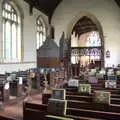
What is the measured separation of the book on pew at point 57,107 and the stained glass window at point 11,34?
8.58 m

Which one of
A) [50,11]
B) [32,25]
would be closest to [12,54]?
[32,25]

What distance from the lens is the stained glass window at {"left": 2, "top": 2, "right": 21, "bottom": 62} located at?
1159 cm

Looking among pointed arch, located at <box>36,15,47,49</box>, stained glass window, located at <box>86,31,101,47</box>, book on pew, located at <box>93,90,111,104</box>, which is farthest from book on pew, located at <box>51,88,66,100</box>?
stained glass window, located at <box>86,31,101,47</box>

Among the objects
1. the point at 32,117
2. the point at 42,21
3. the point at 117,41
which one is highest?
the point at 42,21

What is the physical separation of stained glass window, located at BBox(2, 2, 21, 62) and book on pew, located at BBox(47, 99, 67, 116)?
28.1ft

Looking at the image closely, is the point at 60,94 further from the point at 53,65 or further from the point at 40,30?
the point at 40,30

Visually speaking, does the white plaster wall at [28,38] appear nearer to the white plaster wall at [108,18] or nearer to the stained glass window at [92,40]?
the white plaster wall at [108,18]

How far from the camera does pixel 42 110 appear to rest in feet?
12.2

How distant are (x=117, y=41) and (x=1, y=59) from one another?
857 centimetres

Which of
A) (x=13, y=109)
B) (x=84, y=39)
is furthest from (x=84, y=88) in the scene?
(x=84, y=39)

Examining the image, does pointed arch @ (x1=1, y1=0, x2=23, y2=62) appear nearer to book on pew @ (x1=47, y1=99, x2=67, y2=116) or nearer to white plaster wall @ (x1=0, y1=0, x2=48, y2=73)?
white plaster wall @ (x1=0, y1=0, x2=48, y2=73)

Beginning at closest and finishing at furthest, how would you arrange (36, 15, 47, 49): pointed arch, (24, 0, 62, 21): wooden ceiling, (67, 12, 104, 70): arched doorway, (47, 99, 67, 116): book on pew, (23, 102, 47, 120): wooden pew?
(47, 99, 67, 116): book on pew → (23, 102, 47, 120): wooden pew → (24, 0, 62, 21): wooden ceiling → (36, 15, 47, 49): pointed arch → (67, 12, 104, 70): arched doorway

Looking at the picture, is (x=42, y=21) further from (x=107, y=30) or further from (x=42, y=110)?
(x=42, y=110)

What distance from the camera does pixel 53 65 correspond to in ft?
22.7
